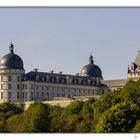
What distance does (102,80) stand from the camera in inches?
Result: 2120

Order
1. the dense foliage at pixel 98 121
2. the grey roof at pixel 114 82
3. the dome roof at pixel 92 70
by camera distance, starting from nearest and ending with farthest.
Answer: the dense foliage at pixel 98 121
the grey roof at pixel 114 82
the dome roof at pixel 92 70

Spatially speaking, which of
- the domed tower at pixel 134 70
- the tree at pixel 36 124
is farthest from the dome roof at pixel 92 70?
the tree at pixel 36 124

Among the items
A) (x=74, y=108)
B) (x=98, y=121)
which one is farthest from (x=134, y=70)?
(x=98, y=121)

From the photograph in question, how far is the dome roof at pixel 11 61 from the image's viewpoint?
46.3 meters

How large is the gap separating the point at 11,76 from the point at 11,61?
239cm

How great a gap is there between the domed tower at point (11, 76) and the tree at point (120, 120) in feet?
104

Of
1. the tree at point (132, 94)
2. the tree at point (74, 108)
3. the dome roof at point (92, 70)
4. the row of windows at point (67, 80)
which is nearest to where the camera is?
the tree at point (132, 94)

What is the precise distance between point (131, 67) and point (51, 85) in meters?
6.84

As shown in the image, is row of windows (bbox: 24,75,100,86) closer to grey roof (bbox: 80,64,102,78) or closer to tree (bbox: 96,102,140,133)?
grey roof (bbox: 80,64,102,78)

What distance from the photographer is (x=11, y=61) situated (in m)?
46.7

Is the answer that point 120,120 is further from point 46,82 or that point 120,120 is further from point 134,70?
point 46,82

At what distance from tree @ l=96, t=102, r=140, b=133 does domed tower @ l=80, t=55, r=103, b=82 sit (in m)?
37.5

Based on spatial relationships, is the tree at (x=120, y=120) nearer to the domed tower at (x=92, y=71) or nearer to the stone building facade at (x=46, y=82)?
the stone building facade at (x=46, y=82)
